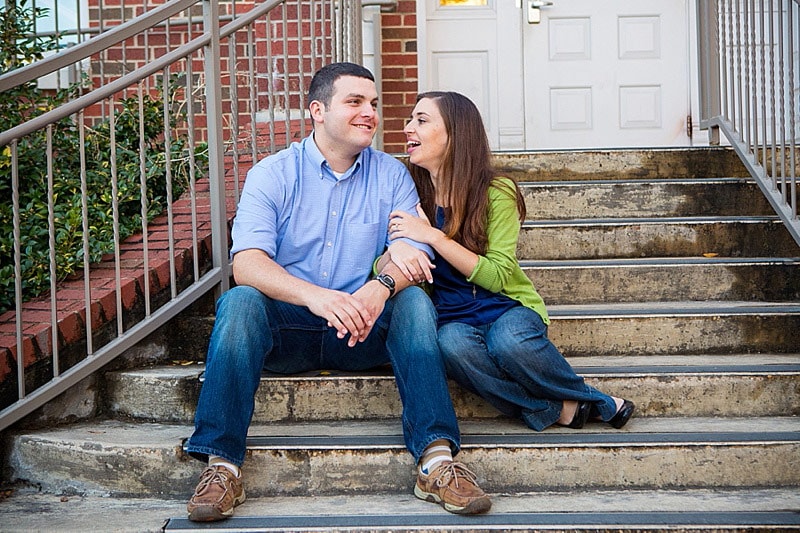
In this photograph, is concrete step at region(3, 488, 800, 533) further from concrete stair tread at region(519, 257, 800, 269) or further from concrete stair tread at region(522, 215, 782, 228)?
concrete stair tread at region(522, 215, 782, 228)

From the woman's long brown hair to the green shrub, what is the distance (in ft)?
2.92

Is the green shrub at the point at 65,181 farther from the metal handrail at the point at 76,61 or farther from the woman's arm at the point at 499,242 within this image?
the woman's arm at the point at 499,242

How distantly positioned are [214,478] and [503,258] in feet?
3.34

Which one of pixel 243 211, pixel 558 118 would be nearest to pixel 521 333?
pixel 243 211

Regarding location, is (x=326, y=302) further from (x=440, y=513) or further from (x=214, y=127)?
(x=214, y=127)

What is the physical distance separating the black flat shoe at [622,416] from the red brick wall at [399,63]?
9.42ft

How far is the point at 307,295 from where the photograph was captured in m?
2.47

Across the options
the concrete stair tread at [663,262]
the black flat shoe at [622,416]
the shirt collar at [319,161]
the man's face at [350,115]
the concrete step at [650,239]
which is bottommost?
the black flat shoe at [622,416]

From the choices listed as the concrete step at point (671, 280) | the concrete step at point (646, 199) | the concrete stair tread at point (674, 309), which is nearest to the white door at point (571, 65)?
the concrete step at point (646, 199)

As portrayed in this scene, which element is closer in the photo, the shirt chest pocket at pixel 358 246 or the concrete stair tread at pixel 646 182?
the shirt chest pocket at pixel 358 246

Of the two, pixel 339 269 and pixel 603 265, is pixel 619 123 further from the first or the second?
pixel 339 269

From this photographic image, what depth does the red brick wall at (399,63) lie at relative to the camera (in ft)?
16.9

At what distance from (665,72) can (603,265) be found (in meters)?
2.28

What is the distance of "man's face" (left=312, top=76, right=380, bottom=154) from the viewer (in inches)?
106
